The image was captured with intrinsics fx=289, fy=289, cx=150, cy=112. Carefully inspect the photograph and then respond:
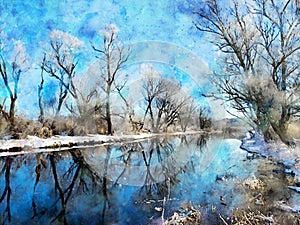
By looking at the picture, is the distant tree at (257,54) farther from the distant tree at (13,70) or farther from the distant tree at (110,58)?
the distant tree at (13,70)

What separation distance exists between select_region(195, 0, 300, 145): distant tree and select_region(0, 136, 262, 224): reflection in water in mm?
791

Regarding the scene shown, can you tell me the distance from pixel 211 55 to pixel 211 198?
223 cm

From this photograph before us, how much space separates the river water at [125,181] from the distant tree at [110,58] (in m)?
1.00

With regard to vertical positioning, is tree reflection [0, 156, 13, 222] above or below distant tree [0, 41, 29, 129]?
below

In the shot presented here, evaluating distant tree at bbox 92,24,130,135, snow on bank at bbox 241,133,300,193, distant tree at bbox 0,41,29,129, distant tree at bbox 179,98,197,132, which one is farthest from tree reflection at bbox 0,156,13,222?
snow on bank at bbox 241,133,300,193

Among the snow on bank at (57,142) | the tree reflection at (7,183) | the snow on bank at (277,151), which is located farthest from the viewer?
the snow on bank at (57,142)

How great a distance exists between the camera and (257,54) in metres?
4.52

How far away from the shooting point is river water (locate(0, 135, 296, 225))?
293cm

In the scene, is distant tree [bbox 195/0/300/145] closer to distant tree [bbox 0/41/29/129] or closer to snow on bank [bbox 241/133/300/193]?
snow on bank [bbox 241/133/300/193]

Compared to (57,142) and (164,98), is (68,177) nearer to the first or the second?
(57,142)

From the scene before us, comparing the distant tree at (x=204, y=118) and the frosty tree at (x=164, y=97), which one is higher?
the frosty tree at (x=164, y=97)

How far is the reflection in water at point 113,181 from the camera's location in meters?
2.92

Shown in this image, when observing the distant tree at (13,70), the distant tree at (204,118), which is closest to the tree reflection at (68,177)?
the distant tree at (13,70)

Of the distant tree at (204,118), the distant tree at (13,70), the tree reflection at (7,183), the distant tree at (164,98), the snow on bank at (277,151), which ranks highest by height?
the distant tree at (13,70)
